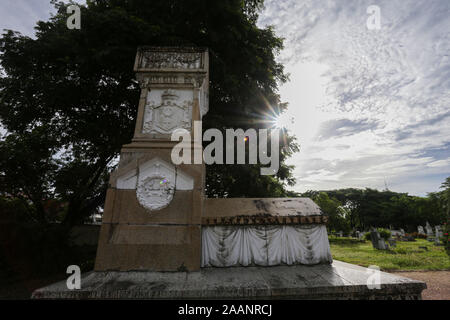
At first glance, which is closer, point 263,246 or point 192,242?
point 192,242

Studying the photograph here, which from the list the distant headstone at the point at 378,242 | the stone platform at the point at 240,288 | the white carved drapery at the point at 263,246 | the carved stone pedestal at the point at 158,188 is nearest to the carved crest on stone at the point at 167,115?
the carved stone pedestal at the point at 158,188

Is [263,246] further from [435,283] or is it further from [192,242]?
[435,283]

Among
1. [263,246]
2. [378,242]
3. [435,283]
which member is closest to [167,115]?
[263,246]

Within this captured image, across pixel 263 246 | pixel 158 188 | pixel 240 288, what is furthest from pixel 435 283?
pixel 158 188

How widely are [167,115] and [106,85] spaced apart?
6.73 metres

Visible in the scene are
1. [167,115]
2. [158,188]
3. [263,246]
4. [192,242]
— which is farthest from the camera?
[167,115]

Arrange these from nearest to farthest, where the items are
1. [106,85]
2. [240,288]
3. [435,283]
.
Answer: [240,288] → [435,283] → [106,85]

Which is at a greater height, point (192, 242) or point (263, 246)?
point (192, 242)

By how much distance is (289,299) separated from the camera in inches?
137

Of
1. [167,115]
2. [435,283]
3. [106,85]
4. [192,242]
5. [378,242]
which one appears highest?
[106,85]

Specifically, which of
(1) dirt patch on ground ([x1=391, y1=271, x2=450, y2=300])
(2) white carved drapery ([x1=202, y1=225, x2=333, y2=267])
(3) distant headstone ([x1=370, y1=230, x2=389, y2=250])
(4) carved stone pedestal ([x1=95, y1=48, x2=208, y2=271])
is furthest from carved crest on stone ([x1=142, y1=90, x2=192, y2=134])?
(3) distant headstone ([x1=370, y1=230, x2=389, y2=250])

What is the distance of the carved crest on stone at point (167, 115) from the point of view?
18.3ft

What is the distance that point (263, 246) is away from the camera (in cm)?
473
